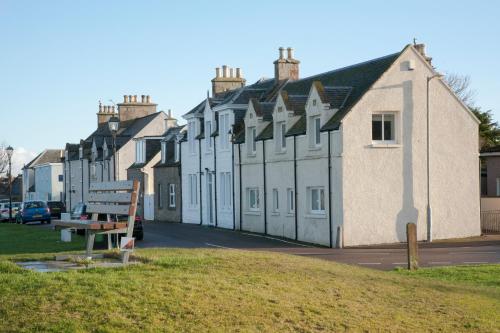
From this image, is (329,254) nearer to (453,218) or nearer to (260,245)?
(260,245)

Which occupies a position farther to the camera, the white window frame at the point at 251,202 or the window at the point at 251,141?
the window at the point at 251,141

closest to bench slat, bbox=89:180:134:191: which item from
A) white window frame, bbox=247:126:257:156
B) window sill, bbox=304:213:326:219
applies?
window sill, bbox=304:213:326:219

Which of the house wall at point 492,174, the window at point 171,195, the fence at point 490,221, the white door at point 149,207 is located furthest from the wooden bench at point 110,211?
the white door at point 149,207

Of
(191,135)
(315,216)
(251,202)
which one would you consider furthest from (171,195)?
(315,216)

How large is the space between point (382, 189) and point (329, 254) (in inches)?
257

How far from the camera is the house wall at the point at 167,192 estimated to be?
5450 cm

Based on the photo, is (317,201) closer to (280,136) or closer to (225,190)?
(280,136)

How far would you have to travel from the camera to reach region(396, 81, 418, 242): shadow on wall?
33125 millimetres

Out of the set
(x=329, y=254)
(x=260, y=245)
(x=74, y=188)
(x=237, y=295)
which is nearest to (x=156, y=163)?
(x=74, y=188)

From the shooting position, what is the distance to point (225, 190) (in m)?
45.6

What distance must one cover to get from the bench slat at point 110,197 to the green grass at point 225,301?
1.77 m

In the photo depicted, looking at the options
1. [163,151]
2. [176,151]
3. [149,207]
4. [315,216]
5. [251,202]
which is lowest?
[315,216]

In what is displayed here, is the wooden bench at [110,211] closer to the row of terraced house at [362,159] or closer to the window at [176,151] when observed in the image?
the row of terraced house at [362,159]

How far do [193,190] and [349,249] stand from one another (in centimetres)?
2231
